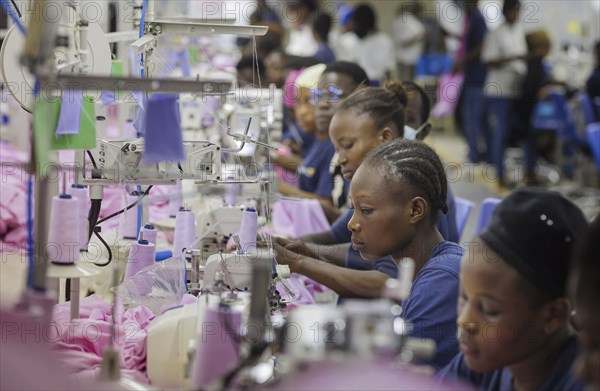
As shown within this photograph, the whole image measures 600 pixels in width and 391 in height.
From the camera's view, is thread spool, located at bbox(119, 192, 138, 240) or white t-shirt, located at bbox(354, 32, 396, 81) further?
white t-shirt, located at bbox(354, 32, 396, 81)

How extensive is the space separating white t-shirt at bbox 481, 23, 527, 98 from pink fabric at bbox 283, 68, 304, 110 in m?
3.13

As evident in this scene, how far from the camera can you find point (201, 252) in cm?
279

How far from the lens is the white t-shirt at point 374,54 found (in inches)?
383

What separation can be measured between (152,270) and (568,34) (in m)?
9.99

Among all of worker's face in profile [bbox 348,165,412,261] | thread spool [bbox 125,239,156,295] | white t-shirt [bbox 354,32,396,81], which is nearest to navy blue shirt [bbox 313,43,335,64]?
white t-shirt [bbox 354,32,396,81]

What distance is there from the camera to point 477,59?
9008mm

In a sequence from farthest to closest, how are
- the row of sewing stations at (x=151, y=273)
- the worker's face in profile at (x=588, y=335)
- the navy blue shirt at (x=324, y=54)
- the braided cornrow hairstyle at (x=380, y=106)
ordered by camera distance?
the navy blue shirt at (x=324, y=54) → the braided cornrow hairstyle at (x=380, y=106) → the row of sewing stations at (x=151, y=273) → the worker's face in profile at (x=588, y=335)

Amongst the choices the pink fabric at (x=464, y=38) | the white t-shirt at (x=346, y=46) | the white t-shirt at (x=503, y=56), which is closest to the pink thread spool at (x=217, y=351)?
the white t-shirt at (x=503, y=56)

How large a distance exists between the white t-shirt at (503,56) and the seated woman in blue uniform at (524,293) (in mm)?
7359

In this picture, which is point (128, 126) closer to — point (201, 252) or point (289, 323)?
point (201, 252)

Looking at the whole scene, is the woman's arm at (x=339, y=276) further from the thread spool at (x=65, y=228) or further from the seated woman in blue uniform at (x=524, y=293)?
the seated woman in blue uniform at (x=524, y=293)

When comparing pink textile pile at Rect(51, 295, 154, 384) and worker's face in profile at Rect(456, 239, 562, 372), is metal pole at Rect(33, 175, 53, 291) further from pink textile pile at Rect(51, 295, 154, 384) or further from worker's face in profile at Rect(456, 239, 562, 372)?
worker's face in profile at Rect(456, 239, 562, 372)

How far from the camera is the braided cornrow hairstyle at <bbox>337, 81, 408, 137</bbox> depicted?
3.30m

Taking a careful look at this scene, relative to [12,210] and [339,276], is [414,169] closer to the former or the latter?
[339,276]
